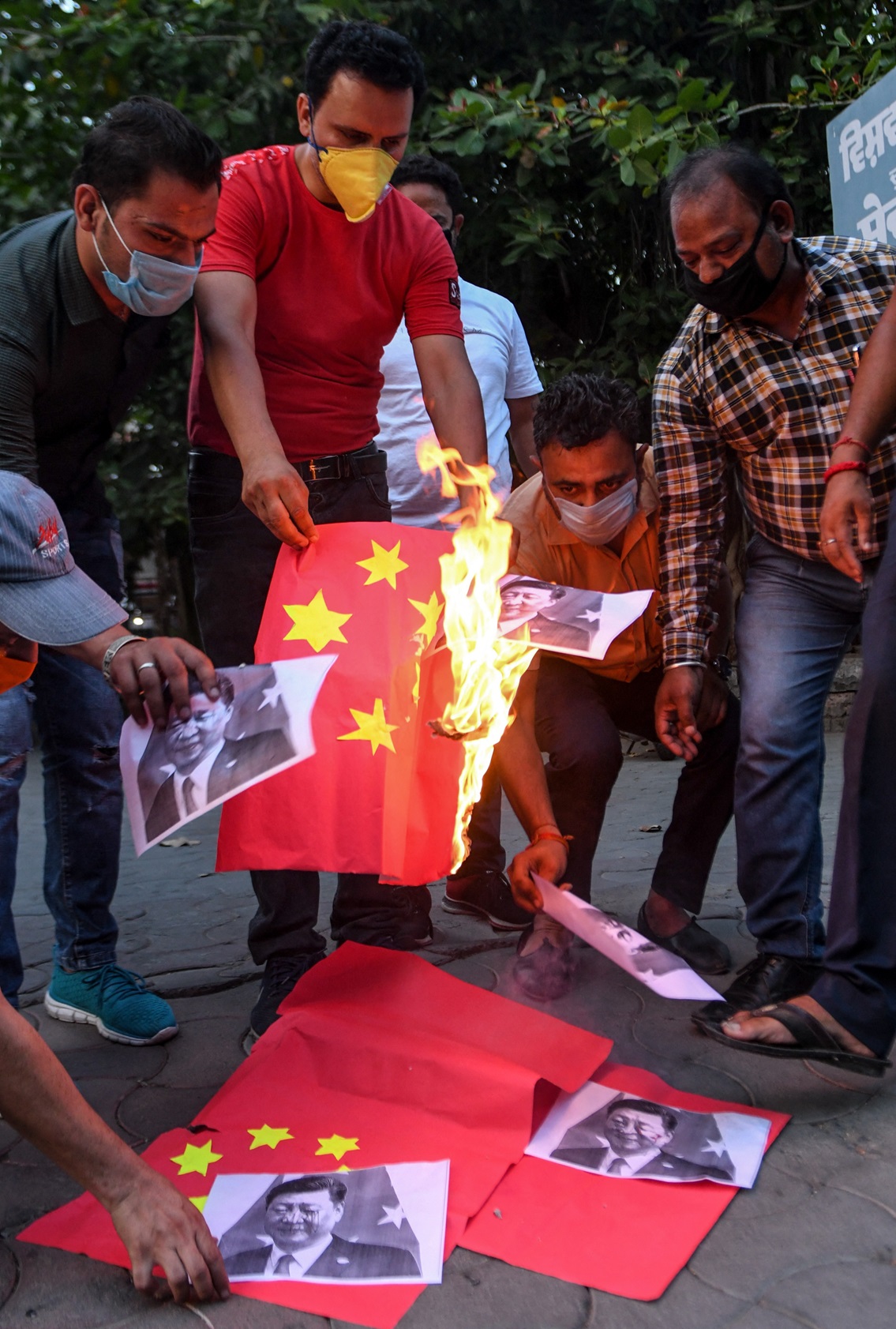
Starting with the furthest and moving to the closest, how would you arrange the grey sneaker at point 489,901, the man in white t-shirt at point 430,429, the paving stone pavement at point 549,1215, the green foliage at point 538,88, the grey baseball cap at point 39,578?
1. the green foliage at point 538,88
2. the man in white t-shirt at point 430,429
3. the grey sneaker at point 489,901
4. the grey baseball cap at point 39,578
5. the paving stone pavement at point 549,1215

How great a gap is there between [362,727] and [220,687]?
0.36 m

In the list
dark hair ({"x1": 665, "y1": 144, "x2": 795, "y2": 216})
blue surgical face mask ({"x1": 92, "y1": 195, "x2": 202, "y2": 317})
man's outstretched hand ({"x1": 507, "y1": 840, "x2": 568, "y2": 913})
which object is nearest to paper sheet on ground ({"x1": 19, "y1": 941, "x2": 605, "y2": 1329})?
man's outstretched hand ({"x1": 507, "y1": 840, "x2": 568, "y2": 913})

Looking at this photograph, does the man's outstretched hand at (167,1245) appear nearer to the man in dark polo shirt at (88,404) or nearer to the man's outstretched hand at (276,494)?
the man in dark polo shirt at (88,404)

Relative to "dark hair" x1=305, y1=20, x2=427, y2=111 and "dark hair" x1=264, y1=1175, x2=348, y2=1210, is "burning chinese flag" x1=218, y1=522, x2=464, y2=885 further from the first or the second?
"dark hair" x1=305, y1=20, x2=427, y2=111

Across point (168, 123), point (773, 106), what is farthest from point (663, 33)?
point (168, 123)

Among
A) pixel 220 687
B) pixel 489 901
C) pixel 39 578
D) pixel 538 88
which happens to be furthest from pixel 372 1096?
pixel 538 88

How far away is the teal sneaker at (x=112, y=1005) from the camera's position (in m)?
2.54

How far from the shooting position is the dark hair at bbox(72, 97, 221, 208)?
2.17 metres

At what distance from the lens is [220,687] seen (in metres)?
1.93

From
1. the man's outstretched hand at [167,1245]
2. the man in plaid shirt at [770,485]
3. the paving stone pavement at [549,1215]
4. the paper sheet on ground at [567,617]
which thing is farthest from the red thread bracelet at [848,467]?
the man's outstretched hand at [167,1245]

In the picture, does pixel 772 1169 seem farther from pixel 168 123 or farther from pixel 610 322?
pixel 610 322

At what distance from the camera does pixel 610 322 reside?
6.68 meters

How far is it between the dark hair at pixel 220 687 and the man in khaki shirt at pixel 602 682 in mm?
981

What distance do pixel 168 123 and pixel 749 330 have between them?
138 centimetres
